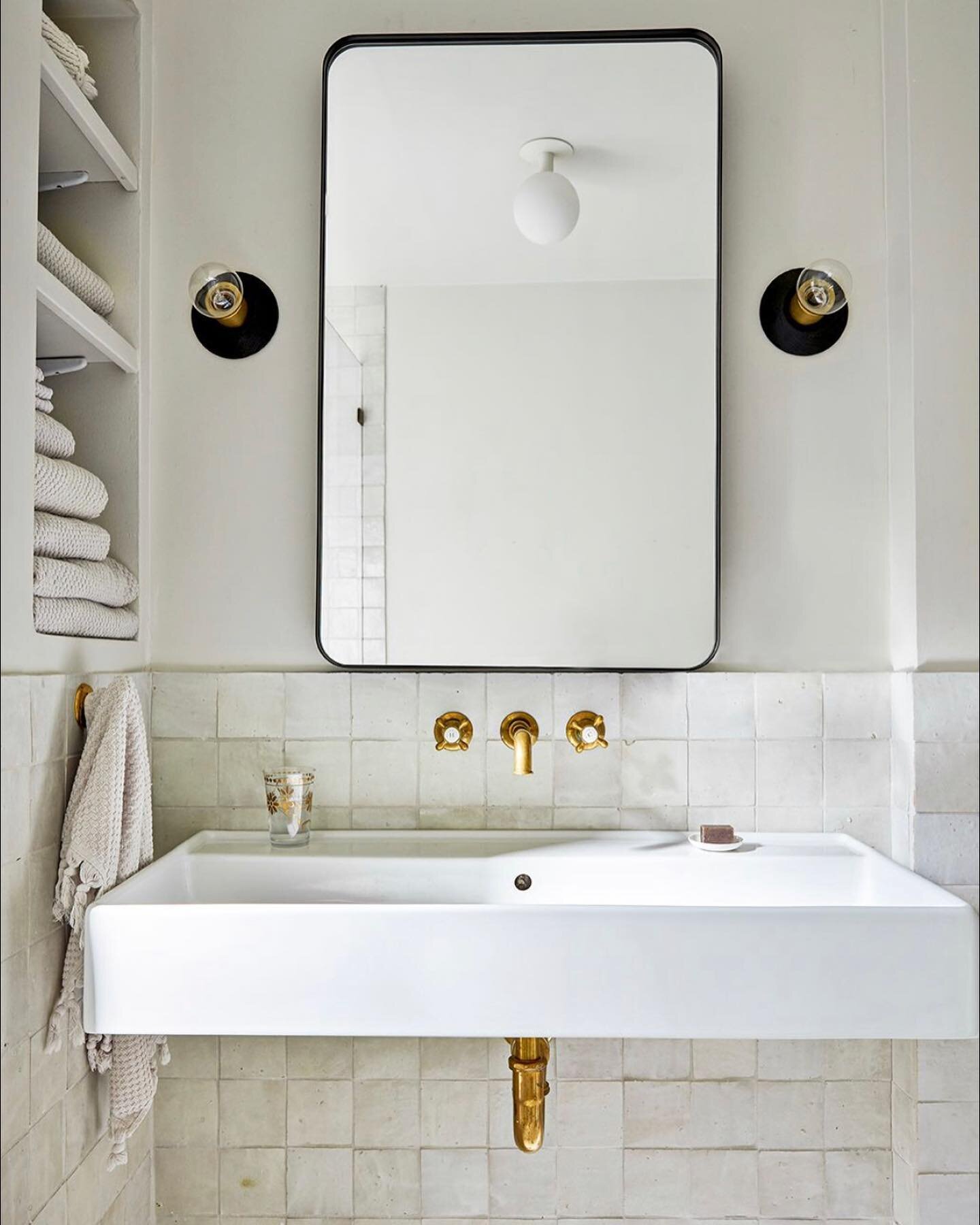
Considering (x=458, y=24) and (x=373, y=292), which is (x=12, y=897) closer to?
(x=373, y=292)

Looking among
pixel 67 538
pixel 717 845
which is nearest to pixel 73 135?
pixel 67 538

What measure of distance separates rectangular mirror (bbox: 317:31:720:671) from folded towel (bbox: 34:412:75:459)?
44 centimetres

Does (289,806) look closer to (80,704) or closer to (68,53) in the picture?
(80,704)

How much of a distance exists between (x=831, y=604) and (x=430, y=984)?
2.94 feet

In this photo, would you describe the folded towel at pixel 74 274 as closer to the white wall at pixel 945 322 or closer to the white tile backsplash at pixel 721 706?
the white tile backsplash at pixel 721 706

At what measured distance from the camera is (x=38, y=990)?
1.31 meters

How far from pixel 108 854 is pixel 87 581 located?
38 cm

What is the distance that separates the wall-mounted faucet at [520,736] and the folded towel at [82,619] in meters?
0.60

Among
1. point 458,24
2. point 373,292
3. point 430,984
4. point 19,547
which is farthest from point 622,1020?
point 458,24

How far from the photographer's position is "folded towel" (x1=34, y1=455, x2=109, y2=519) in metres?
1.36

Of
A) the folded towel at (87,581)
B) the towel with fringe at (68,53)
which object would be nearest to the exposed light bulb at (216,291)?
the towel with fringe at (68,53)

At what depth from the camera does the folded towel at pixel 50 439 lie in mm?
1393

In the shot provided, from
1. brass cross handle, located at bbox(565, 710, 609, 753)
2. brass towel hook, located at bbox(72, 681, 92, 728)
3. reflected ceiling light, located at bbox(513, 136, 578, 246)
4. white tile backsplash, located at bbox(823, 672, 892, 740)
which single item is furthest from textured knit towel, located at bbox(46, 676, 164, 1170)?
white tile backsplash, located at bbox(823, 672, 892, 740)

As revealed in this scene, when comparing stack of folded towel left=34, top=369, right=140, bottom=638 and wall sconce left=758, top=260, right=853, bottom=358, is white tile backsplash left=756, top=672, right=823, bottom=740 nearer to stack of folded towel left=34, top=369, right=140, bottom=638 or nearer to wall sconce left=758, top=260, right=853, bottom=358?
wall sconce left=758, top=260, right=853, bottom=358
